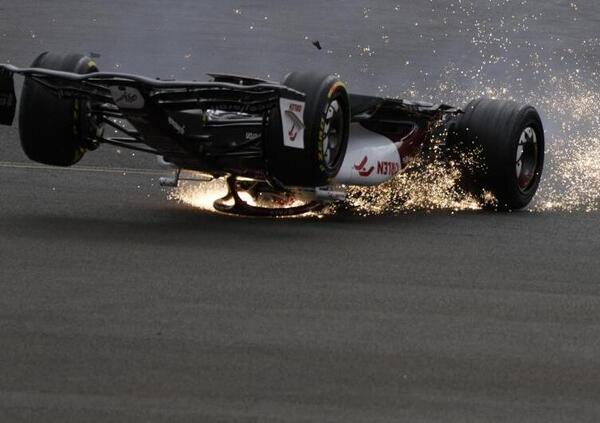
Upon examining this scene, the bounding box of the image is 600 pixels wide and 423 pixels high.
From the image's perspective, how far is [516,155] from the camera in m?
10.1

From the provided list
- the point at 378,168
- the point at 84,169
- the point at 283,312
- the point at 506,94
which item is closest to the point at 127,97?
the point at 378,168

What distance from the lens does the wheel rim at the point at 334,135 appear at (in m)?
8.65

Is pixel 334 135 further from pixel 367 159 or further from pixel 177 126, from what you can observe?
pixel 177 126

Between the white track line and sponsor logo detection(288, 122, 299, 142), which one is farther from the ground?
sponsor logo detection(288, 122, 299, 142)

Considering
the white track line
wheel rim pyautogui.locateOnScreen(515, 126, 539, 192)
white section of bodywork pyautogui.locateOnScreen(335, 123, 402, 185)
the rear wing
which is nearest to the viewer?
the rear wing

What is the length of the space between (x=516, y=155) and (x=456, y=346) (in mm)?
4681

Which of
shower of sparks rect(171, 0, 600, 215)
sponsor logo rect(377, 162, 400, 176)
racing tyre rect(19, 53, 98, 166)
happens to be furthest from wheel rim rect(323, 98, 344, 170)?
racing tyre rect(19, 53, 98, 166)

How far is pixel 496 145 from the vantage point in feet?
32.6

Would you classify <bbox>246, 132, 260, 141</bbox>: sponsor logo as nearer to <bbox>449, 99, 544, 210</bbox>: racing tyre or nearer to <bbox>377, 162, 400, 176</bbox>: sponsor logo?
<bbox>377, 162, 400, 176</bbox>: sponsor logo

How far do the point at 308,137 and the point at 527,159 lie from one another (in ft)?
8.37

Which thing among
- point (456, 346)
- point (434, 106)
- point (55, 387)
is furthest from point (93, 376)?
point (434, 106)

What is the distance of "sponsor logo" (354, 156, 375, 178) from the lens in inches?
367

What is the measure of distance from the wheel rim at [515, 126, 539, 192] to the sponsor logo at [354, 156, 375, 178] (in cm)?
128

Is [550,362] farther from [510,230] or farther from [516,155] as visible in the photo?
[516,155]
